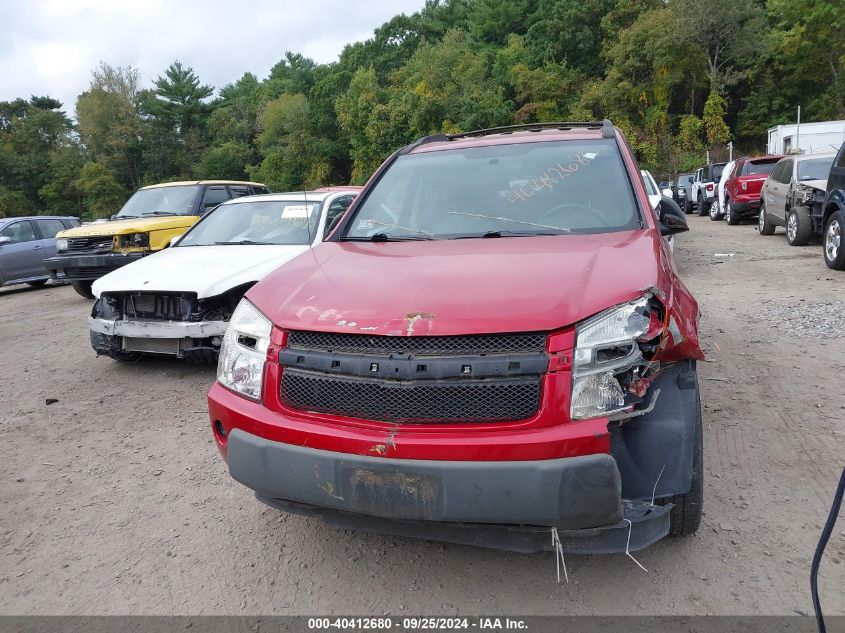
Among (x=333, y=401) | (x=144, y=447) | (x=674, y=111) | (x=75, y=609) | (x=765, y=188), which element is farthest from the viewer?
(x=674, y=111)

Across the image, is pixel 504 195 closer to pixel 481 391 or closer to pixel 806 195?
pixel 481 391

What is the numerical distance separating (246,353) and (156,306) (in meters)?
3.43

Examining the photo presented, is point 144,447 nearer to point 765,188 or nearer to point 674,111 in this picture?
point 765,188

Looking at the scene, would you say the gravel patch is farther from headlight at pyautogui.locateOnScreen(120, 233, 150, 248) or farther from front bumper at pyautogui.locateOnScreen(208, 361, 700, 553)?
headlight at pyautogui.locateOnScreen(120, 233, 150, 248)

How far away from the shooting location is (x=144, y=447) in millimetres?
4145

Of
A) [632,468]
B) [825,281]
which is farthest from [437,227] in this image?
[825,281]

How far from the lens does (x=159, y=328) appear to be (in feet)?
18.1

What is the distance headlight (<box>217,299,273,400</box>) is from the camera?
8.45 feet

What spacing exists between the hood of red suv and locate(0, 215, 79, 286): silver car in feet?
41.5

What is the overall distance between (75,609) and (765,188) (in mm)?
14949

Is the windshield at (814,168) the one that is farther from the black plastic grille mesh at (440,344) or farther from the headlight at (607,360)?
the black plastic grille mesh at (440,344)

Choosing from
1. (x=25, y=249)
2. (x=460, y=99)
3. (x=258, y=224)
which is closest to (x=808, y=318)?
(x=258, y=224)

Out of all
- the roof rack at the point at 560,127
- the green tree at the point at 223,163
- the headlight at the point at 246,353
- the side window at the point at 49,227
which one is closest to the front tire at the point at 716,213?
the roof rack at the point at 560,127

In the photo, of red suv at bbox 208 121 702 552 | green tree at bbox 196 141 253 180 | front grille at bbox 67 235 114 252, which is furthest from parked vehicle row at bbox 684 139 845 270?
green tree at bbox 196 141 253 180
